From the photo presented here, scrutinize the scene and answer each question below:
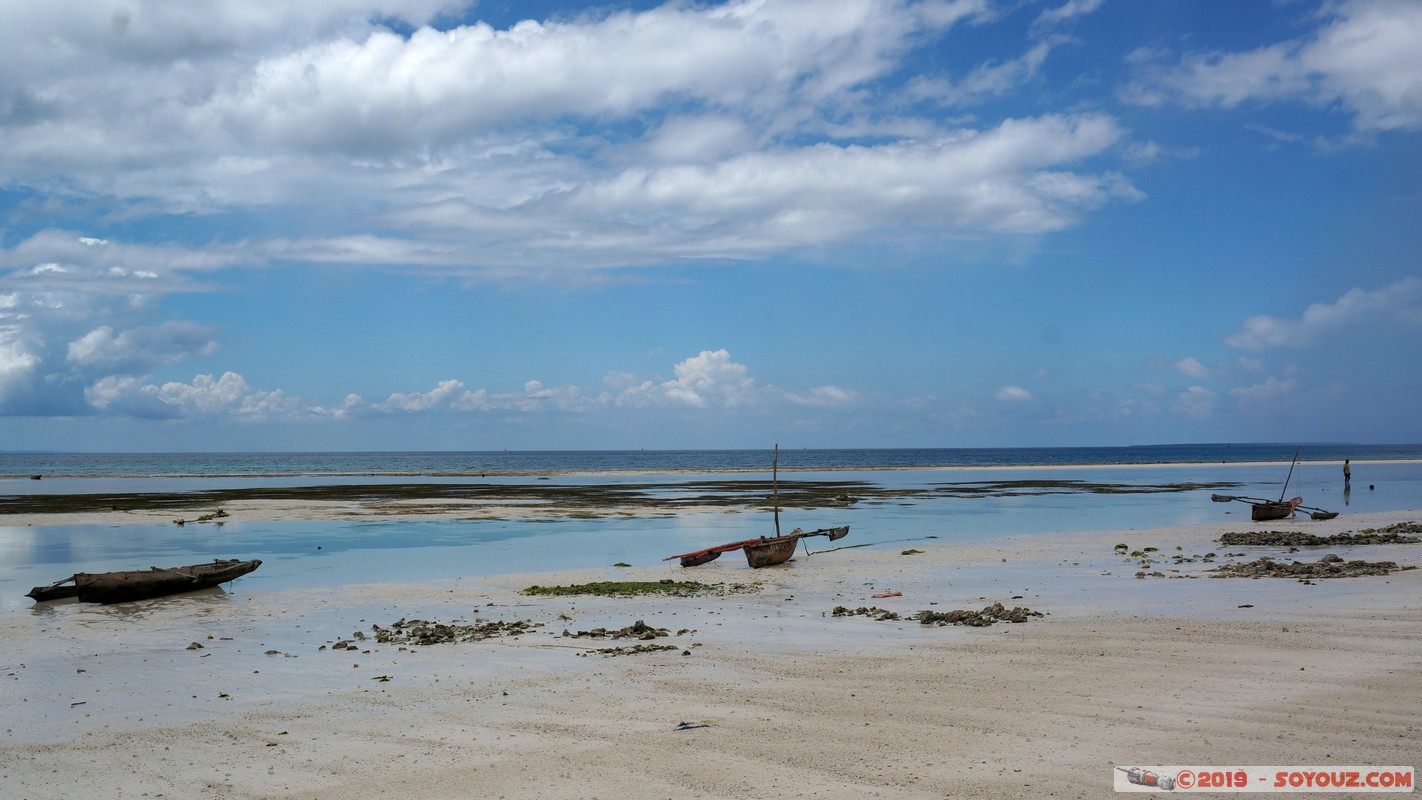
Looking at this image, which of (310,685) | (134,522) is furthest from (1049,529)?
(134,522)

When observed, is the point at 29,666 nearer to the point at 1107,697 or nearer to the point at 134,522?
the point at 1107,697

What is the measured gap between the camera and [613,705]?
12.2 meters

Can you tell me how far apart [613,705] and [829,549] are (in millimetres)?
23034

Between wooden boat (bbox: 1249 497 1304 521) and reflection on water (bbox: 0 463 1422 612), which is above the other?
wooden boat (bbox: 1249 497 1304 521)

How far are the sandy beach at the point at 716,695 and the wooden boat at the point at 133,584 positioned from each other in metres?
0.80

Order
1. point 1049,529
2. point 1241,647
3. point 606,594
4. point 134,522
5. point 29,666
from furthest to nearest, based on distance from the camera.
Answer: point 134,522 → point 1049,529 → point 606,594 → point 29,666 → point 1241,647

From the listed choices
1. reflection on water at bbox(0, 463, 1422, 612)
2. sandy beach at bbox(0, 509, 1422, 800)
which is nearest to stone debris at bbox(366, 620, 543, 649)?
sandy beach at bbox(0, 509, 1422, 800)

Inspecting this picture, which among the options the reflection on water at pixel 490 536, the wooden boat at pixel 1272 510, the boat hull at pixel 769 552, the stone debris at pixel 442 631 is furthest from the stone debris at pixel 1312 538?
the stone debris at pixel 442 631

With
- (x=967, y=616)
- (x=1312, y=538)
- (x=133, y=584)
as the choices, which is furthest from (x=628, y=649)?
(x=1312, y=538)

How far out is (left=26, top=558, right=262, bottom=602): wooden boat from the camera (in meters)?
22.8

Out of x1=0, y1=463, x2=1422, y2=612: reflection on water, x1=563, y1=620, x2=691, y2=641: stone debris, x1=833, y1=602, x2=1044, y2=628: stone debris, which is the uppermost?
x1=833, y1=602, x2=1044, y2=628: stone debris

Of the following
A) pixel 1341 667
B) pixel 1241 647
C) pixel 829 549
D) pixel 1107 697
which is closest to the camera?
pixel 1107 697

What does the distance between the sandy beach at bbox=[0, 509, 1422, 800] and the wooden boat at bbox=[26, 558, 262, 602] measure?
0.80 m

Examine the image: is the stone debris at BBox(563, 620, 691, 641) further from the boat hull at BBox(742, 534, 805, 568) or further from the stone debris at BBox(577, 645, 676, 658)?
the boat hull at BBox(742, 534, 805, 568)
